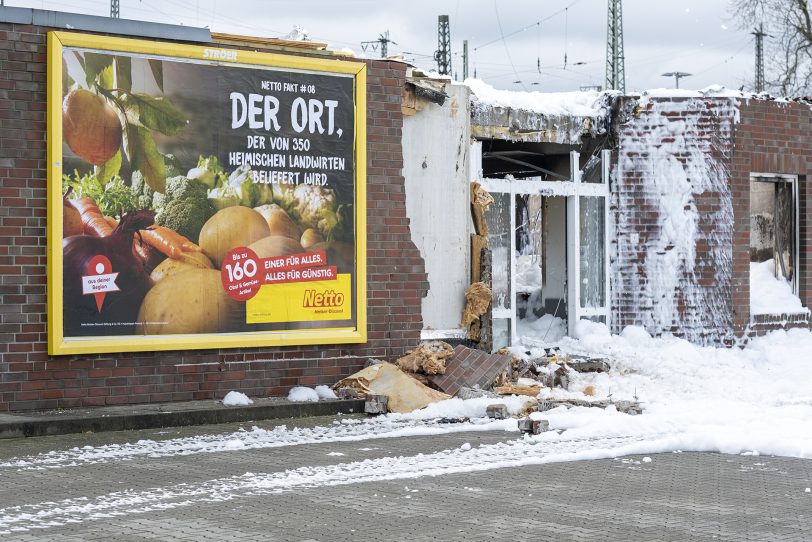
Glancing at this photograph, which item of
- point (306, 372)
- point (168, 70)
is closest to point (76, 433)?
point (306, 372)


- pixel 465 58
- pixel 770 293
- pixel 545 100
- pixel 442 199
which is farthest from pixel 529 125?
pixel 465 58

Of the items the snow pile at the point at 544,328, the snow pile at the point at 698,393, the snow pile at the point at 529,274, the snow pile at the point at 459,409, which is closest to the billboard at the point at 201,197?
the snow pile at the point at 459,409

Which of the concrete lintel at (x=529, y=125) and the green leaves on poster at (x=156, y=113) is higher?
the concrete lintel at (x=529, y=125)

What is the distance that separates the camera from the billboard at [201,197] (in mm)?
13047

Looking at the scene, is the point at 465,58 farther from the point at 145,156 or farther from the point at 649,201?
the point at 145,156

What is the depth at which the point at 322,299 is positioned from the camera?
1472 centimetres

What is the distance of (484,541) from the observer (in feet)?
23.3

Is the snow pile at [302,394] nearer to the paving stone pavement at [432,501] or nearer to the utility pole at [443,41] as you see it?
the paving stone pavement at [432,501]

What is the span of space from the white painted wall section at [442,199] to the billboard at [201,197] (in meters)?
1.01

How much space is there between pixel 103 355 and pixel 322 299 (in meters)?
2.84

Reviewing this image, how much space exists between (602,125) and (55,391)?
9702mm

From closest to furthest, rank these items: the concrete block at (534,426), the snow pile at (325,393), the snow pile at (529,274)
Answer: the concrete block at (534,426), the snow pile at (325,393), the snow pile at (529,274)

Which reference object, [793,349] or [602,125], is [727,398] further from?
[602,125]

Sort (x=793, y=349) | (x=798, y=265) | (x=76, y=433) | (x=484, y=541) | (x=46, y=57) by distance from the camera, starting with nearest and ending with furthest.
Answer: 1. (x=484, y=541)
2. (x=76, y=433)
3. (x=46, y=57)
4. (x=793, y=349)
5. (x=798, y=265)
